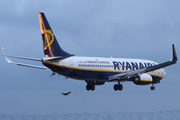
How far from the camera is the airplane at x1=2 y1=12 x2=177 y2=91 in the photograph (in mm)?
47188

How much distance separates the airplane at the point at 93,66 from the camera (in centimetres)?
4719

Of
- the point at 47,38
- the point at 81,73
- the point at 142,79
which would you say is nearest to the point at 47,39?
the point at 47,38

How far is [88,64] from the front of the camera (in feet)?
172

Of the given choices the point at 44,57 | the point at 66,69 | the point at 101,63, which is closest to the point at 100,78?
the point at 101,63

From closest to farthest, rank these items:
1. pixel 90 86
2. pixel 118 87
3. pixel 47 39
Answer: pixel 47 39
pixel 118 87
pixel 90 86

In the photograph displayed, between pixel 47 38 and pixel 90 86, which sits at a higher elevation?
pixel 47 38

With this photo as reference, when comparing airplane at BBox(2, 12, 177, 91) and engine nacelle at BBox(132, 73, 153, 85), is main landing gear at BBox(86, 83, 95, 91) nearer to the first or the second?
airplane at BBox(2, 12, 177, 91)

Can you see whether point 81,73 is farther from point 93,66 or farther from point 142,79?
point 142,79

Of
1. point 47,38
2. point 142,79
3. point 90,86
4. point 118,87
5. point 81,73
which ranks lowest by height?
point 90,86

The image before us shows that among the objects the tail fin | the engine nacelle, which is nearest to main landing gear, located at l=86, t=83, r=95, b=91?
the engine nacelle

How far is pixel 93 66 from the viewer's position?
2095 inches

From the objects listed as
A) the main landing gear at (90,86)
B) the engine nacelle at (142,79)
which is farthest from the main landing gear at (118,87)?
the main landing gear at (90,86)

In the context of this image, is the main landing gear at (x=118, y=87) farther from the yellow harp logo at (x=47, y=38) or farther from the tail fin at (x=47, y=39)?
the yellow harp logo at (x=47, y=38)

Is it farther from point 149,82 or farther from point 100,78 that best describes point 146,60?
point 100,78
